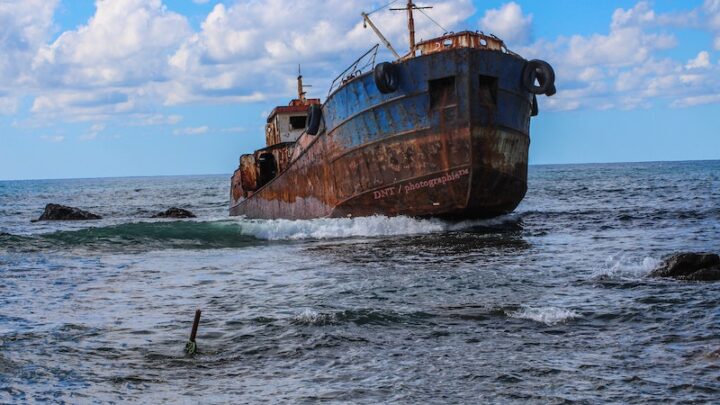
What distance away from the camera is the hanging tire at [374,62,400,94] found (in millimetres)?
17109

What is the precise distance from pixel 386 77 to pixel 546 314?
968 centimetres

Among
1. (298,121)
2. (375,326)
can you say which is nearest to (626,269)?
(375,326)

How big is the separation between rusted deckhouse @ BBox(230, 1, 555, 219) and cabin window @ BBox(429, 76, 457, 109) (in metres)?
0.02

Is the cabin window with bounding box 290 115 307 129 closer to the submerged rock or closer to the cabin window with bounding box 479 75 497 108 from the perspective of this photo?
the cabin window with bounding box 479 75 497 108

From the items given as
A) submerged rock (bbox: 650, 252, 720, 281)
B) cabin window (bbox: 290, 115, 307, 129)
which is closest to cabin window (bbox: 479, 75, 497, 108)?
submerged rock (bbox: 650, 252, 720, 281)

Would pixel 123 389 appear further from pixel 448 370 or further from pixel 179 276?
pixel 179 276

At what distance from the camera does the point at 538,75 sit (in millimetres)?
18203

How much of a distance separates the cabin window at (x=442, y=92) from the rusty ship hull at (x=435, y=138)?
2cm

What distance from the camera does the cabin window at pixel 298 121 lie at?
89.4 feet

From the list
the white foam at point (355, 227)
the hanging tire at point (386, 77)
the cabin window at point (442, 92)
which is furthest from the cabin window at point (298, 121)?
the cabin window at point (442, 92)

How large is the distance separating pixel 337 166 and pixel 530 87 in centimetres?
509

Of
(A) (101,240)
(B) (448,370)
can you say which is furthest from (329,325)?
(A) (101,240)

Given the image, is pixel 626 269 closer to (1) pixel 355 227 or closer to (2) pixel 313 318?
(2) pixel 313 318

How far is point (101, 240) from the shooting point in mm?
20703
